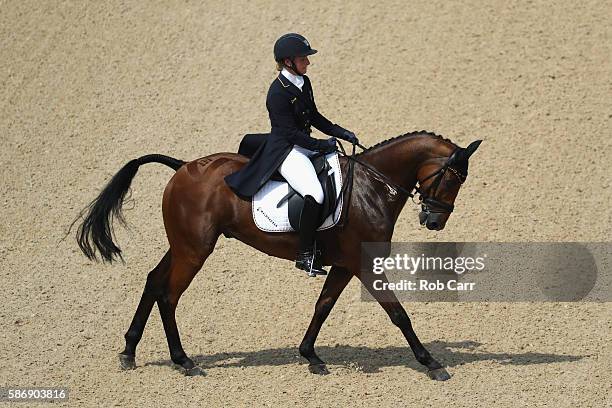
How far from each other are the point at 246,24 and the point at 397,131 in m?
3.94

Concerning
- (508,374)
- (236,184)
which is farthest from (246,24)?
(508,374)

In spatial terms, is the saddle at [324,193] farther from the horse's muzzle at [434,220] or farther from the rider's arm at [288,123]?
the horse's muzzle at [434,220]

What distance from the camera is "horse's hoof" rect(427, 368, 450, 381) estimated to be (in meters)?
9.82

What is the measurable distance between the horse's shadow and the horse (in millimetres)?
389

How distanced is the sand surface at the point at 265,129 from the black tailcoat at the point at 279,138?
187 cm

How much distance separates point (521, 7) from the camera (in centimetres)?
1747

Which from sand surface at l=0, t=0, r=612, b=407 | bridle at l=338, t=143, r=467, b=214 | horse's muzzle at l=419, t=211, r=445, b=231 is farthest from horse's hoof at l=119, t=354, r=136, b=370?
horse's muzzle at l=419, t=211, r=445, b=231

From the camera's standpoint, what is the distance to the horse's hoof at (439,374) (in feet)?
32.2

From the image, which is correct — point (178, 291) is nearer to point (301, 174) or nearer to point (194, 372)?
point (194, 372)

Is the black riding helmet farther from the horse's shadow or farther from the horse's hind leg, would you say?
the horse's shadow

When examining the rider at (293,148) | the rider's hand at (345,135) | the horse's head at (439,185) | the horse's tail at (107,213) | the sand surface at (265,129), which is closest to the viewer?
the horse's head at (439,185)

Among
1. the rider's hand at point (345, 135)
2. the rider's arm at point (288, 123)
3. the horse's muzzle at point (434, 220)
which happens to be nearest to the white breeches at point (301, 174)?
the rider's arm at point (288, 123)

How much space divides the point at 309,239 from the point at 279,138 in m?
0.98

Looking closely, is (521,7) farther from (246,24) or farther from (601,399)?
(601,399)
